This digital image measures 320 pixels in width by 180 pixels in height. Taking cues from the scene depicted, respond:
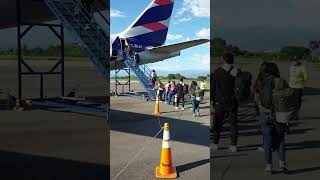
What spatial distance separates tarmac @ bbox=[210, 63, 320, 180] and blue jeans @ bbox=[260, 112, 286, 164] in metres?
0.05

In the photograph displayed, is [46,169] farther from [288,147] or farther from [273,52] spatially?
[273,52]

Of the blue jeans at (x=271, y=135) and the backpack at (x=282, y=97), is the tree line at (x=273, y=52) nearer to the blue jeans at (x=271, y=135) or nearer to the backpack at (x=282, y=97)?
the backpack at (x=282, y=97)

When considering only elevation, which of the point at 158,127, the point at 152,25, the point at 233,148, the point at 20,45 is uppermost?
the point at 152,25

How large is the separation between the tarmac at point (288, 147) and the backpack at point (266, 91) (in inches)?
4.3

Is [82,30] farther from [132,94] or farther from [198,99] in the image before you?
[132,94]

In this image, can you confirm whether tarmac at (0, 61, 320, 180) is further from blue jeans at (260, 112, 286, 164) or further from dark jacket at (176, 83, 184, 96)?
dark jacket at (176, 83, 184, 96)

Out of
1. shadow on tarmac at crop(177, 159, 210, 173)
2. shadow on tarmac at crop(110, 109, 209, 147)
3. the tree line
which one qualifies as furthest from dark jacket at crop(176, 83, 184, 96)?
the tree line

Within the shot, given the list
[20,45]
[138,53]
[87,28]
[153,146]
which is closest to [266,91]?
[153,146]

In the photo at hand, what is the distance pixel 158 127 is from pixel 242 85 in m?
7.18

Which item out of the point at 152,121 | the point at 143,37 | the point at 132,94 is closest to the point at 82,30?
the point at 152,121

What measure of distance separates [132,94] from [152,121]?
11165 millimetres

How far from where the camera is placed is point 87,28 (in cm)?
912

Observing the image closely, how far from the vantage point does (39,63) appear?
11469 millimetres

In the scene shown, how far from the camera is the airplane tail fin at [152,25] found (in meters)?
25.3
